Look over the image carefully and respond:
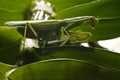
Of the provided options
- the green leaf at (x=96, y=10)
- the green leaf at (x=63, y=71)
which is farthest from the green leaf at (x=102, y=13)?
the green leaf at (x=63, y=71)

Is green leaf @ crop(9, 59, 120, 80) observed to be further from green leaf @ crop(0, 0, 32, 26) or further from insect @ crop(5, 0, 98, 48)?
green leaf @ crop(0, 0, 32, 26)

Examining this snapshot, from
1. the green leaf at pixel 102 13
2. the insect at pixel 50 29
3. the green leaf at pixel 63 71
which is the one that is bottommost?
the green leaf at pixel 63 71

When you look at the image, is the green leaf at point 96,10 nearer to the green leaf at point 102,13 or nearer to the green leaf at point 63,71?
the green leaf at point 102,13

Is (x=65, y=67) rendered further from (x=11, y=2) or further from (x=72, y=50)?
(x=11, y=2)

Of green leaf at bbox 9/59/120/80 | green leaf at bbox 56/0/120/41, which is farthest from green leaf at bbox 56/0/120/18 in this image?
green leaf at bbox 9/59/120/80

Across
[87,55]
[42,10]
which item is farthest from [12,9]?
[87,55]

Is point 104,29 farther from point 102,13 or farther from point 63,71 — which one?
point 63,71

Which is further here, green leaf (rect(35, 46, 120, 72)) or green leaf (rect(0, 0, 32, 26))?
green leaf (rect(0, 0, 32, 26))
